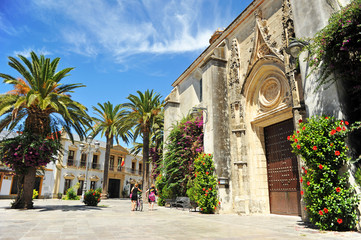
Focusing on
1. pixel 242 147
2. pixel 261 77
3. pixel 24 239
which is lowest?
pixel 24 239

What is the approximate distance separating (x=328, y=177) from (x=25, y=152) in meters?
12.5

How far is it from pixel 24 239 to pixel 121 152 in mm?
39333

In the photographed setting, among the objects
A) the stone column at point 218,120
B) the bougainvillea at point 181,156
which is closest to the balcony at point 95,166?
the bougainvillea at point 181,156

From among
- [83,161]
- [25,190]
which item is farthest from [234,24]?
[83,161]

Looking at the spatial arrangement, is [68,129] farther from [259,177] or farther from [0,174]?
[0,174]

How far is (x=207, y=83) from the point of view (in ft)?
42.5

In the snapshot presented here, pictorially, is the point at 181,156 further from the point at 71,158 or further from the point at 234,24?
the point at 71,158

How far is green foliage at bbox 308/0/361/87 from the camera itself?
5875 millimetres

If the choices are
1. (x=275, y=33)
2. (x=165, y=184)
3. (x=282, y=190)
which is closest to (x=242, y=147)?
(x=282, y=190)

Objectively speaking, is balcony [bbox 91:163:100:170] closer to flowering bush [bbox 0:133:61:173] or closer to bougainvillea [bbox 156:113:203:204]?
bougainvillea [bbox 156:113:203:204]

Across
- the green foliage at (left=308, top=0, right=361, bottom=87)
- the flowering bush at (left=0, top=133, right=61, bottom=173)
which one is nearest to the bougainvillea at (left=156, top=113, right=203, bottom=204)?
the flowering bush at (left=0, top=133, right=61, bottom=173)

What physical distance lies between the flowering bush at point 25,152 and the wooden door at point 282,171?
1085 centimetres

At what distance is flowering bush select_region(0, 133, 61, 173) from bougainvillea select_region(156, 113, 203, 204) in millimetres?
6996

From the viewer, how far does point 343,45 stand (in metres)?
5.92
